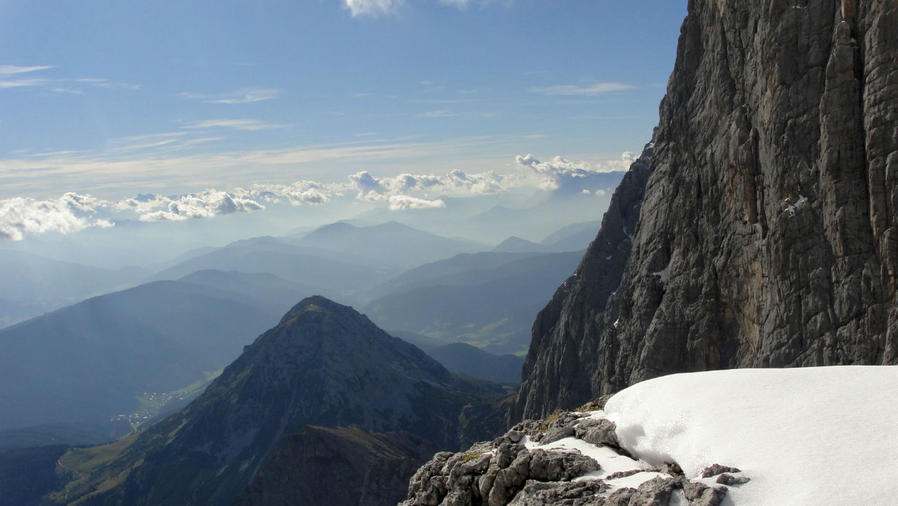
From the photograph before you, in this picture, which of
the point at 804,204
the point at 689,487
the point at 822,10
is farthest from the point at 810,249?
the point at 689,487

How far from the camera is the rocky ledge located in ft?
51.6

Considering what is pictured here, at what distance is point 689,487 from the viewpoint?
50.4ft

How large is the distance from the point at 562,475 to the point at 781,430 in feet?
21.8

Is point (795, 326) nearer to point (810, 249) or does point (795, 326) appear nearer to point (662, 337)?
point (810, 249)

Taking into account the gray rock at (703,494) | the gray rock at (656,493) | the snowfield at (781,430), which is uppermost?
the snowfield at (781,430)

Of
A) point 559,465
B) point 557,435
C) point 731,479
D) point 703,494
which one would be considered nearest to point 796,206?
point 557,435

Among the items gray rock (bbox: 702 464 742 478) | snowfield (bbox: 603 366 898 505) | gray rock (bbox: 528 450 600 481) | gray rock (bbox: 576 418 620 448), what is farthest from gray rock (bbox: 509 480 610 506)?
gray rock (bbox: 576 418 620 448)

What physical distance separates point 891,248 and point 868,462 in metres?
29.1

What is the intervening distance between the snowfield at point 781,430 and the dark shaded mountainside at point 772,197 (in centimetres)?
2371

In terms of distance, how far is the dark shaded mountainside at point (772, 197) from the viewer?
1522 inches

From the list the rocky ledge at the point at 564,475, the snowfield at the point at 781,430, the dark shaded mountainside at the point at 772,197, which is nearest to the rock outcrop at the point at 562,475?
the rocky ledge at the point at 564,475

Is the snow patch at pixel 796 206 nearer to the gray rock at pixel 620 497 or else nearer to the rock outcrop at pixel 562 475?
the rock outcrop at pixel 562 475

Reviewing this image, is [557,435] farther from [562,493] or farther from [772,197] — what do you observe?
[772,197]

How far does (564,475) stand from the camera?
1928 cm
